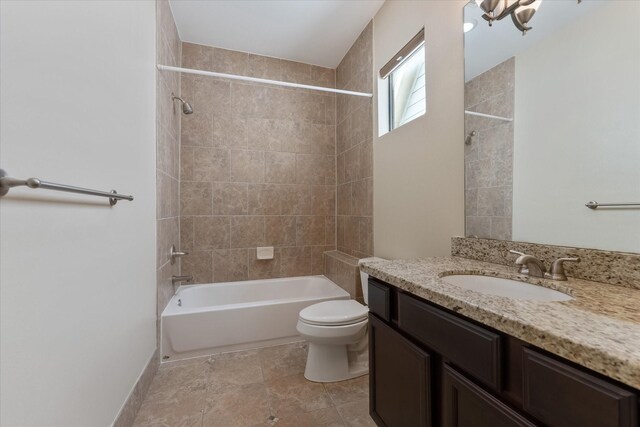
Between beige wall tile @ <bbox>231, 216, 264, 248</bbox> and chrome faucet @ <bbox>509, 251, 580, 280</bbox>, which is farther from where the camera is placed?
beige wall tile @ <bbox>231, 216, 264, 248</bbox>

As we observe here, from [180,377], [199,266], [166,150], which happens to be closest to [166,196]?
[166,150]

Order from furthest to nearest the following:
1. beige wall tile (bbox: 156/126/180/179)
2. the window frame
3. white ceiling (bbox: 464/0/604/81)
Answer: beige wall tile (bbox: 156/126/180/179)
the window frame
white ceiling (bbox: 464/0/604/81)

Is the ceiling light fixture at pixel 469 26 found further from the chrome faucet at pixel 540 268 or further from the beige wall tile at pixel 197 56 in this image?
the beige wall tile at pixel 197 56

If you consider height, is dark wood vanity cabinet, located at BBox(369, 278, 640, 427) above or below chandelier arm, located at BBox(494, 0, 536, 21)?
below

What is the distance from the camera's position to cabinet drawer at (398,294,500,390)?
0.65 metres

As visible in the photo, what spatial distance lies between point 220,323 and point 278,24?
2.52 m

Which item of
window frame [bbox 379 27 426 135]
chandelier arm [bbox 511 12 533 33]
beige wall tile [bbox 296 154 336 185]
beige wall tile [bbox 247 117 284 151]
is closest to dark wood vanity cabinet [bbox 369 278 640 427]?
chandelier arm [bbox 511 12 533 33]

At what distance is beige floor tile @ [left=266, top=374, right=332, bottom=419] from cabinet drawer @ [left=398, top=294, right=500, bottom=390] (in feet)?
3.00

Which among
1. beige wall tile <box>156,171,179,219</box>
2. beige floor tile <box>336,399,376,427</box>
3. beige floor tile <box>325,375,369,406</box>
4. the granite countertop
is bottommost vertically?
beige floor tile <box>325,375,369,406</box>

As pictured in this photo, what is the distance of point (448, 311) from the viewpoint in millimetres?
798

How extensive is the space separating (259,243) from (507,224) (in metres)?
2.18

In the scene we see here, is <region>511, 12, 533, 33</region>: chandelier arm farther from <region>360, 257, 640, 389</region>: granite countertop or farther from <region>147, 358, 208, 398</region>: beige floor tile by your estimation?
<region>147, 358, 208, 398</region>: beige floor tile

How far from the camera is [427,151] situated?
5.51 ft

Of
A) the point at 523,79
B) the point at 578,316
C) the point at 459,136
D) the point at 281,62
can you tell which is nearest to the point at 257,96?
the point at 281,62
